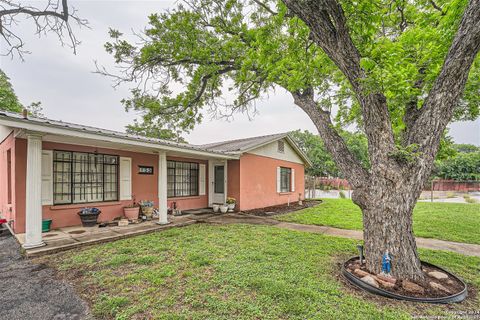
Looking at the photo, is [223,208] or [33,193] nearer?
[33,193]

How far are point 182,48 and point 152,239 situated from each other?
5.32m

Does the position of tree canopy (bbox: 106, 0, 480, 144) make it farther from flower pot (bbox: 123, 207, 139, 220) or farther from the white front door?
flower pot (bbox: 123, 207, 139, 220)

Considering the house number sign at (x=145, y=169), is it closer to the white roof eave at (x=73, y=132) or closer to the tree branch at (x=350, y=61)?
the white roof eave at (x=73, y=132)

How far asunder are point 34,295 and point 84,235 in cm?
266

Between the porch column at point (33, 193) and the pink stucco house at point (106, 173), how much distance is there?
0.01 meters

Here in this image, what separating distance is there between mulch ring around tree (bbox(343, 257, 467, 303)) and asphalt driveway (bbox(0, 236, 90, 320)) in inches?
139

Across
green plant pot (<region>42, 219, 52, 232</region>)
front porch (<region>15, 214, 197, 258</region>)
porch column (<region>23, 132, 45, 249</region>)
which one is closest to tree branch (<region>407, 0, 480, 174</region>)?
front porch (<region>15, 214, 197, 258</region>)

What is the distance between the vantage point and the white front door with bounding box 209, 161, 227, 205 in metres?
9.98

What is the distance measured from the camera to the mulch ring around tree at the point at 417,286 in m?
2.71

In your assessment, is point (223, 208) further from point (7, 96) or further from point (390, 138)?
point (7, 96)

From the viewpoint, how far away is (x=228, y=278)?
322cm

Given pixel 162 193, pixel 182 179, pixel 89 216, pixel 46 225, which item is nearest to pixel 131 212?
pixel 89 216

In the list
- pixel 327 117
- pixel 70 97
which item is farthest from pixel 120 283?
pixel 70 97

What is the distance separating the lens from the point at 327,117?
4379 millimetres
